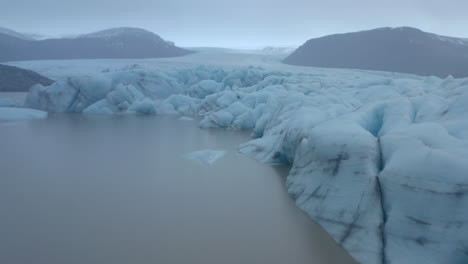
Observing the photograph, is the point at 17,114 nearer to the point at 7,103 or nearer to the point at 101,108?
the point at 7,103

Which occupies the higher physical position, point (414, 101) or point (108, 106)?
point (414, 101)

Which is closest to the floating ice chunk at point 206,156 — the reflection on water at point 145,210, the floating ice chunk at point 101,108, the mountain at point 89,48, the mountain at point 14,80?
the reflection on water at point 145,210

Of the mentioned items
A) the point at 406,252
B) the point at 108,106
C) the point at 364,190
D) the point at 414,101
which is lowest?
the point at 108,106

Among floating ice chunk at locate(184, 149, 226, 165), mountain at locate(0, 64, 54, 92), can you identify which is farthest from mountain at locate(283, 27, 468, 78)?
floating ice chunk at locate(184, 149, 226, 165)

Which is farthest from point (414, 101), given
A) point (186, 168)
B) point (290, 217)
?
point (186, 168)

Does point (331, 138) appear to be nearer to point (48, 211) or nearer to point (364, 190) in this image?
point (364, 190)

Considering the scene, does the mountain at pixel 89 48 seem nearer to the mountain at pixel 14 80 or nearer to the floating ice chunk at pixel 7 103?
the mountain at pixel 14 80

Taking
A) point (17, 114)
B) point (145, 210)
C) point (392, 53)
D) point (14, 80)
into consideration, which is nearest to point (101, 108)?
point (17, 114)
